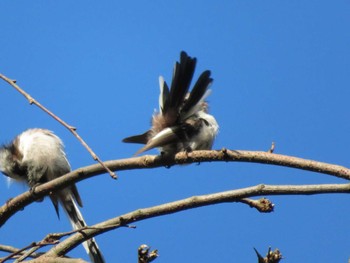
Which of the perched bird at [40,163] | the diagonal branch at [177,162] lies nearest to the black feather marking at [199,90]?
the diagonal branch at [177,162]

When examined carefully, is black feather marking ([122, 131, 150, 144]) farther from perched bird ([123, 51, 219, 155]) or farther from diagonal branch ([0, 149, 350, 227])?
diagonal branch ([0, 149, 350, 227])

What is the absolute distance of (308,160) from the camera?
3.33 m

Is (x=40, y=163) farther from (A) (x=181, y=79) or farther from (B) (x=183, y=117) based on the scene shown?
(A) (x=181, y=79)

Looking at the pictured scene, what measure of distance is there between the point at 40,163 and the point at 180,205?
3.19 m

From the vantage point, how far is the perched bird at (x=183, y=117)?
502cm

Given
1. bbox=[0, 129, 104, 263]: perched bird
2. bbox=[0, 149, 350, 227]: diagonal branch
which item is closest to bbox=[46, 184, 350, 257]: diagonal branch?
bbox=[0, 149, 350, 227]: diagonal branch

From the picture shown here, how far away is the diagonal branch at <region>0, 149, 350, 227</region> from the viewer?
3.27 meters

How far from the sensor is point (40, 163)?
20.4ft

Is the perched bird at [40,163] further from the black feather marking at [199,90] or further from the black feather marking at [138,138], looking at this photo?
the black feather marking at [199,90]

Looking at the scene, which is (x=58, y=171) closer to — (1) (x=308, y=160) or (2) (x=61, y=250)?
(2) (x=61, y=250)

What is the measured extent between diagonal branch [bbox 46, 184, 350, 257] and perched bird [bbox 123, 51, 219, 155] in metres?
1.56

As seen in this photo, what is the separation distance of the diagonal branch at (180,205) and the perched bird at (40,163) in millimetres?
2714

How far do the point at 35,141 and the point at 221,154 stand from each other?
10.5ft

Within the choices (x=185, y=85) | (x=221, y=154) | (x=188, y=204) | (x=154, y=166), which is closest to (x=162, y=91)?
(x=185, y=85)
